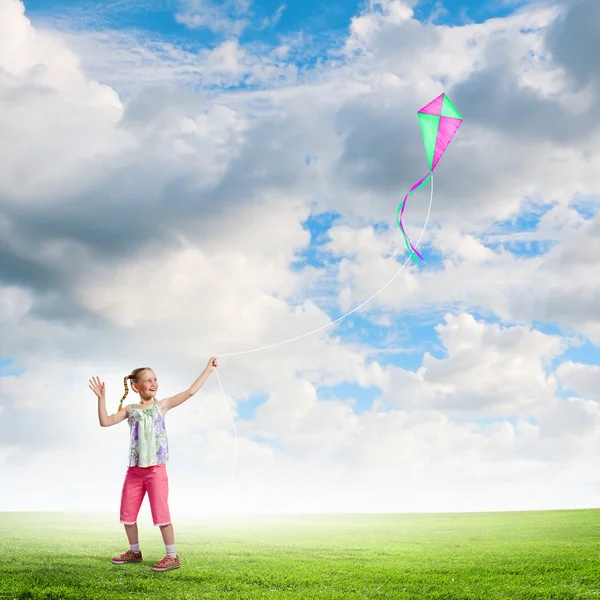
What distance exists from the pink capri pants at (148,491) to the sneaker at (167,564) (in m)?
Answer: 0.56

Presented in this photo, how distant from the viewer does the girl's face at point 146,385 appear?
35.8 ft

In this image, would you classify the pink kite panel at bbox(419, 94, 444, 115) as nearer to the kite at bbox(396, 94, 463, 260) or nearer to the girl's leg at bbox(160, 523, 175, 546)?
the kite at bbox(396, 94, 463, 260)

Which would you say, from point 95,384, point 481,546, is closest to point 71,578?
point 95,384

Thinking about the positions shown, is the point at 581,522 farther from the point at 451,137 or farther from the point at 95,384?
the point at 95,384

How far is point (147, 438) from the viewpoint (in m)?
10.5

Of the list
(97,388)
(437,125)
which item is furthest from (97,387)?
(437,125)

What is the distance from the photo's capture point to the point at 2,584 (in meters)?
9.40

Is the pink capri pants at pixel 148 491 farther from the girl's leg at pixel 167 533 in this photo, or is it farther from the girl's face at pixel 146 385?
the girl's face at pixel 146 385

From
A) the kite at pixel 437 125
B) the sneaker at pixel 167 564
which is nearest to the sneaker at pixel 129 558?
the sneaker at pixel 167 564

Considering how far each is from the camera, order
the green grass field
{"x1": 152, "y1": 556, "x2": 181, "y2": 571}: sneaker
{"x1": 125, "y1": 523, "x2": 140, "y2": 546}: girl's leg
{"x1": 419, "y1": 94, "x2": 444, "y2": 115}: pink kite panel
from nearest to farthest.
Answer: the green grass field → {"x1": 152, "y1": 556, "x2": 181, "y2": 571}: sneaker → {"x1": 125, "y1": 523, "x2": 140, "y2": 546}: girl's leg → {"x1": 419, "y1": 94, "x2": 444, "y2": 115}: pink kite panel

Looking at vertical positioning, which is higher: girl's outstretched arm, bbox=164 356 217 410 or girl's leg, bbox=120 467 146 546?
girl's outstretched arm, bbox=164 356 217 410

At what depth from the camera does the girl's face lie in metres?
10.9

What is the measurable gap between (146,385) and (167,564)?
2.75 meters

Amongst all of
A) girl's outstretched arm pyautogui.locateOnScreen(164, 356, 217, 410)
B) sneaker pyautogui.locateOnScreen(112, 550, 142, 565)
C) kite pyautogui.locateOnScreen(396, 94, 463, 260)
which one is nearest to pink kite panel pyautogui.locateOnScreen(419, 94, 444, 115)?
kite pyautogui.locateOnScreen(396, 94, 463, 260)
